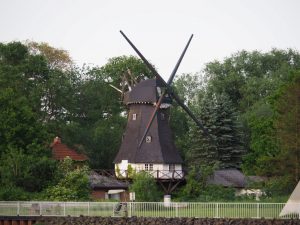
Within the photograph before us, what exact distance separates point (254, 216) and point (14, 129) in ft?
72.0

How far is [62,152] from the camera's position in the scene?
2817 inches

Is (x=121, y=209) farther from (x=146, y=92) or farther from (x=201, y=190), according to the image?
(x=146, y=92)

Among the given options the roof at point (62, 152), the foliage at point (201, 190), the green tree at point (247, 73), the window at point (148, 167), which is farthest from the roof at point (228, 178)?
the green tree at point (247, 73)

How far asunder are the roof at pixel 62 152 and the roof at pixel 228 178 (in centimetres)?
1200

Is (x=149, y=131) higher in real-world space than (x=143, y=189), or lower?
higher

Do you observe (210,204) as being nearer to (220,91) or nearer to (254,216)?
(254,216)

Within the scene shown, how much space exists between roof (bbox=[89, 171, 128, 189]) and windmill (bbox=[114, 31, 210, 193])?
75 centimetres

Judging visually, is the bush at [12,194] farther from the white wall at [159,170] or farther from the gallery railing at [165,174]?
the white wall at [159,170]

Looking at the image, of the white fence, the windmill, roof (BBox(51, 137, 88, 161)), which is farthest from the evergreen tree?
the white fence

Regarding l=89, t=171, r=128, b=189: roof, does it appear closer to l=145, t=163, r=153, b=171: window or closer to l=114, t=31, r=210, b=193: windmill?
l=114, t=31, r=210, b=193: windmill

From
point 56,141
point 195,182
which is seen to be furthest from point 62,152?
point 195,182

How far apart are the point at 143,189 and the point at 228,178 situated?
1220 cm

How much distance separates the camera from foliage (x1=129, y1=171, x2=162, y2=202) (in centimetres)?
5906

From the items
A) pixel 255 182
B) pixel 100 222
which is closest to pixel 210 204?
pixel 100 222
